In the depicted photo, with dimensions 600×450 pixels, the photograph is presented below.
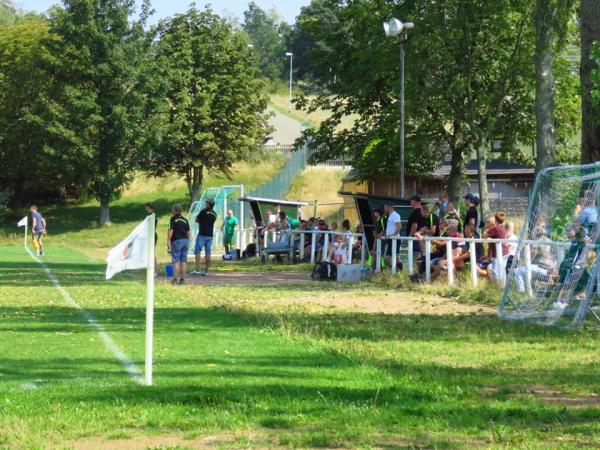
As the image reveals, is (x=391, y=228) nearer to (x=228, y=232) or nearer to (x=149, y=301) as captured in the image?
(x=228, y=232)

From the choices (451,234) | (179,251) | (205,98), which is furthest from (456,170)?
(205,98)

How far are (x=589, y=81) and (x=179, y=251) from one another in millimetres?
8890

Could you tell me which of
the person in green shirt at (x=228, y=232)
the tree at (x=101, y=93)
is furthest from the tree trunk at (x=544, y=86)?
the tree at (x=101, y=93)

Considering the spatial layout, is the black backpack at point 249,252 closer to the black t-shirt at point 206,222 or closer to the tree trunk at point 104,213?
the black t-shirt at point 206,222

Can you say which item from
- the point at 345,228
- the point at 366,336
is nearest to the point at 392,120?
the point at 345,228

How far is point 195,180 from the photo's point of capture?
7212 centimetres

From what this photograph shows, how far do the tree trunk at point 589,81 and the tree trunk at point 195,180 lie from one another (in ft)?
164

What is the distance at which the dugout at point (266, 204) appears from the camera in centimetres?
3969

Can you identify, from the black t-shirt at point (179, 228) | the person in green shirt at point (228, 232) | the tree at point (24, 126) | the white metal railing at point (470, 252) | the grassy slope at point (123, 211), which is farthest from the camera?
the tree at point (24, 126)

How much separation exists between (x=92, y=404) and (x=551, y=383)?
3.87 m

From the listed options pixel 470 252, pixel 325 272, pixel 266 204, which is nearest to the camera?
pixel 470 252

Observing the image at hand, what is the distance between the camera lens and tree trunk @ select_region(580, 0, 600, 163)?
21.4 m

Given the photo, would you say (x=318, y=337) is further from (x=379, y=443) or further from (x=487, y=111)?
(x=487, y=111)

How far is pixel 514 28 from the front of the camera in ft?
131
